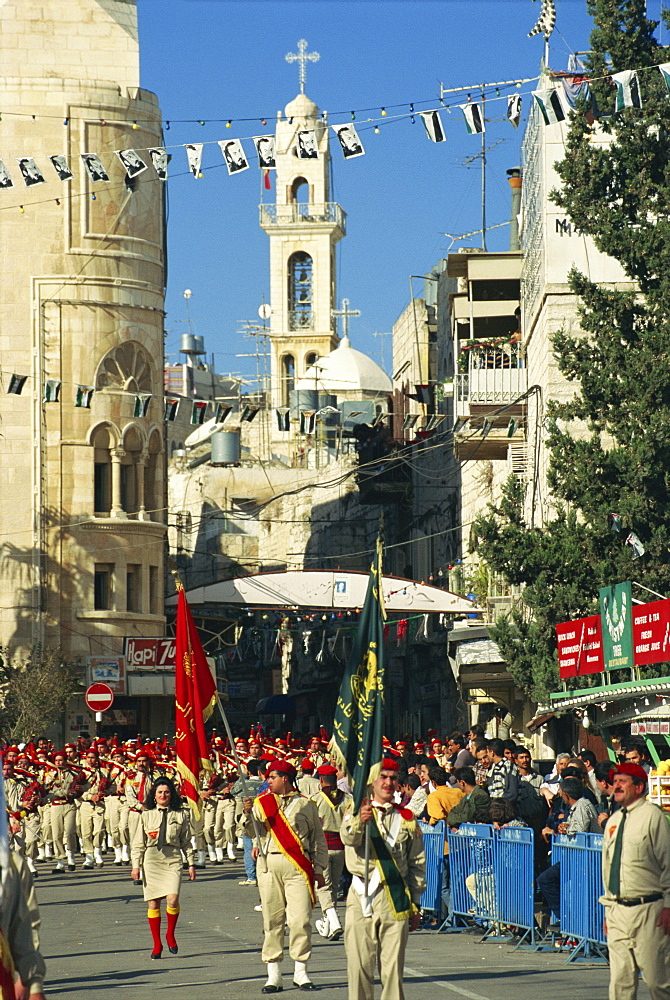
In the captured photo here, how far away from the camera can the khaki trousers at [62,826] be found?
2766 centimetres

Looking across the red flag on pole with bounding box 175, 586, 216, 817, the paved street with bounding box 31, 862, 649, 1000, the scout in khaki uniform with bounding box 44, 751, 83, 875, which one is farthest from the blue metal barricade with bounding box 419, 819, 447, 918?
the scout in khaki uniform with bounding box 44, 751, 83, 875

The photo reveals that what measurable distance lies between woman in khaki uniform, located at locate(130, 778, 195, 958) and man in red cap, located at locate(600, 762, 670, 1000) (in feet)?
17.5

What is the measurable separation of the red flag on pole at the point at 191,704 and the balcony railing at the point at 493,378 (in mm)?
22318

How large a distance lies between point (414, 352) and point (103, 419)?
20.6m

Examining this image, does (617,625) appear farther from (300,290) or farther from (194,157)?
(300,290)

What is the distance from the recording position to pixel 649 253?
2861 cm

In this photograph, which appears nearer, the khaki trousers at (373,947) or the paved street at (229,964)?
the khaki trousers at (373,947)

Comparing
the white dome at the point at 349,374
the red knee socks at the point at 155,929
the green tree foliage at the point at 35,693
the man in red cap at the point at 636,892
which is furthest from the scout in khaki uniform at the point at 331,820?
the white dome at the point at 349,374

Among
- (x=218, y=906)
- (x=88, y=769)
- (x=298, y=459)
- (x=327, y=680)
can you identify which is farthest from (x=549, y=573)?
(x=298, y=459)

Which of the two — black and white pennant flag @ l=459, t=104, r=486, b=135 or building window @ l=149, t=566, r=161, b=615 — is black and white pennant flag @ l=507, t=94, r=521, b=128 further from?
building window @ l=149, t=566, r=161, b=615

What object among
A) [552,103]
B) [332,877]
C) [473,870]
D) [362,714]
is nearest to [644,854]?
[362,714]

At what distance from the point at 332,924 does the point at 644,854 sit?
654 centimetres

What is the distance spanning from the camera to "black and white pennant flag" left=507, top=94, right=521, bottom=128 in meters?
21.9

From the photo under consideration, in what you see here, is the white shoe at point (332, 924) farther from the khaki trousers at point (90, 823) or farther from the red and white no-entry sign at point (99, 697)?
the red and white no-entry sign at point (99, 697)
